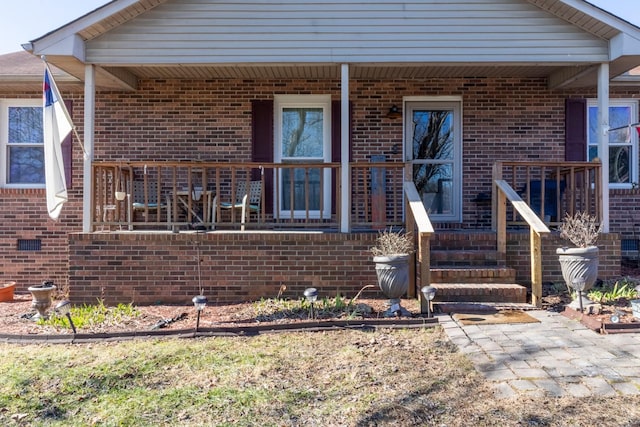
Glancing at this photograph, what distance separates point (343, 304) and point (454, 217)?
3263 millimetres

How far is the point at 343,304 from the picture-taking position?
5410 millimetres

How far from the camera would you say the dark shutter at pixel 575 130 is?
7625 mm

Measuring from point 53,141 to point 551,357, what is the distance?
564 cm

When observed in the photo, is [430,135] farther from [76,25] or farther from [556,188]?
[76,25]

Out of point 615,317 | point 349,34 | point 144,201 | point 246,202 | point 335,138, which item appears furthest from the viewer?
point 335,138

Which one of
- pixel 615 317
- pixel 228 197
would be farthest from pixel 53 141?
pixel 615 317

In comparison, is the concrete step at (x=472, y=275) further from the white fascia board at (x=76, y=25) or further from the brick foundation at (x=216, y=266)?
the white fascia board at (x=76, y=25)

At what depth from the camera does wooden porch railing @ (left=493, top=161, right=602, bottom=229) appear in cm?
629

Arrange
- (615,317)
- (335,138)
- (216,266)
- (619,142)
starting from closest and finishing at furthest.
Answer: (615,317)
(216,266)
(335,138)
(619,142)

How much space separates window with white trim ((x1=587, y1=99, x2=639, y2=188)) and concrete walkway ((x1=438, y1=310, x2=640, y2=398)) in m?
4.20

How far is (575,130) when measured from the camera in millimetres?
7625

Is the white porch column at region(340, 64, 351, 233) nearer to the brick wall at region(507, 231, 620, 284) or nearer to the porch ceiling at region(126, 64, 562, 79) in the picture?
the porch ceiling at region(126, 64, 562, 79)

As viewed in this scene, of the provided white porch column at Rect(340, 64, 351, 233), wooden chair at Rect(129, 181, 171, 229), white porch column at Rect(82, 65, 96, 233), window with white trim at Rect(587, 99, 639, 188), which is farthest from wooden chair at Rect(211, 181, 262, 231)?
window with white trim at Rect(587, 99, 639, 188)

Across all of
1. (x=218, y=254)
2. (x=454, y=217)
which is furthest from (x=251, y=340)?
(x=454, y=217)
